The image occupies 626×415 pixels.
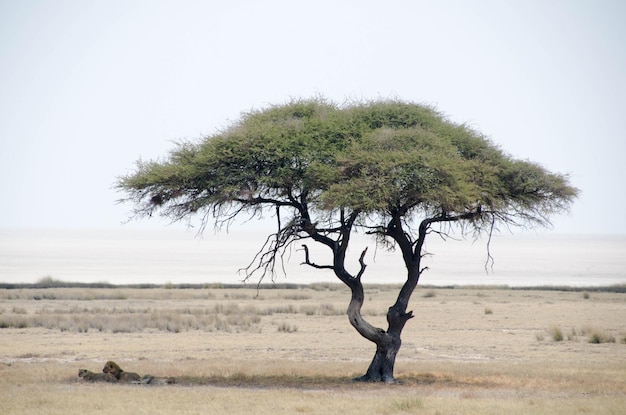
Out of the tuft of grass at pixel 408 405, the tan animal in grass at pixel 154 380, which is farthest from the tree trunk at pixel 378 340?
the tan animal in grass at pixel 154 380

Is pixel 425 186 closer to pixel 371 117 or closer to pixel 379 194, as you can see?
pixel 379 194

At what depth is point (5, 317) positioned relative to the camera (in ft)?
138

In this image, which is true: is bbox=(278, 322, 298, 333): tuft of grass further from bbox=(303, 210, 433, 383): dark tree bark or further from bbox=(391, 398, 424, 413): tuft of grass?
bbox=(391, 398, 424, 413): tuft of grass

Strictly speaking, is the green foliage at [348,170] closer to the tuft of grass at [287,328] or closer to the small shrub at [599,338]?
the small shrub at [599,338]

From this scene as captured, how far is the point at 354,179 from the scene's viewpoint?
2241 centimetres

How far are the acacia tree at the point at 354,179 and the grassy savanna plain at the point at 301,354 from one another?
10.8ft

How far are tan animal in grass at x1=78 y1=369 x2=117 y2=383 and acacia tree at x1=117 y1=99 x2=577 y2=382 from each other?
444 centimetres

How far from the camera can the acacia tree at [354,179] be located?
73.8ft

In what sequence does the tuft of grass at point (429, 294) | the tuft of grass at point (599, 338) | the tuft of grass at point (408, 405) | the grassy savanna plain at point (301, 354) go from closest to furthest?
the tuft of grass at point (408, 405) → the grassy savanna plain at point (301, 354) → the tuft of grass at point (599, 338) → the tuft of grass at point (429, 294)

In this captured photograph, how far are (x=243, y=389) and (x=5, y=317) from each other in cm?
2315

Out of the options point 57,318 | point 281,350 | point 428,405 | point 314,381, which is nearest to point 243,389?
point 314,381

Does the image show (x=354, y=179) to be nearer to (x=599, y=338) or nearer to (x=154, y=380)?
(x=154, y=380)

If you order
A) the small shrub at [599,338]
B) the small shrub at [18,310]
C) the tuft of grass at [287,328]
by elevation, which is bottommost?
the small shrub at [599,338]

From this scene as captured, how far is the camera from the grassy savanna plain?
2027 centimetres
